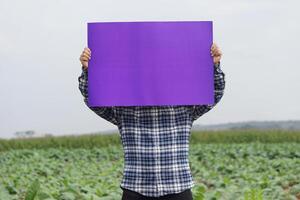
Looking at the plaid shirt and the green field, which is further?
the green field

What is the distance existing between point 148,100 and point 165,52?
12.4 inches

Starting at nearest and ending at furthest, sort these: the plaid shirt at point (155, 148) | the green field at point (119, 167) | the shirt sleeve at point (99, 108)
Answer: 1. the plaid shirt at point (155, 148)
2. the shirt sleeve at point (99, 108)
3. the green field at point (119, 167)

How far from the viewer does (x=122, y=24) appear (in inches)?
161

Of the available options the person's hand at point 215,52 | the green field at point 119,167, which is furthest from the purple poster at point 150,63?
the green field at point 119,167

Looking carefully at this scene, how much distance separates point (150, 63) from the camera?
404 cm

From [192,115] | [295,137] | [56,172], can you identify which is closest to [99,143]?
[295,137]

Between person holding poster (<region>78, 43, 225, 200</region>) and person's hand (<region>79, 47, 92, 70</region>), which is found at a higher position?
person's hand (<region>79, 47, 92, 70</region>)

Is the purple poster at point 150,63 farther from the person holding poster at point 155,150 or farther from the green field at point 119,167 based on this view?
the green field at point 119,167

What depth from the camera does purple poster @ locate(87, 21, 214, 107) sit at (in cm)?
403

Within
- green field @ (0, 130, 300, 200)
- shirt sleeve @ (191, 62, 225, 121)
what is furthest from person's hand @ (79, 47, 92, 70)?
green field @ (0, 130, 300, 200)

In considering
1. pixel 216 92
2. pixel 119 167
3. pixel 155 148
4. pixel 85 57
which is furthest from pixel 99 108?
pixel 119 167

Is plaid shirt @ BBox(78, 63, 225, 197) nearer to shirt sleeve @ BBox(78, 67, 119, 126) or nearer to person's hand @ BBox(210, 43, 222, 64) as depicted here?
shirt sleeve @ BBox(78, 67, 119, 126)

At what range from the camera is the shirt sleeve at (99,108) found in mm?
4133

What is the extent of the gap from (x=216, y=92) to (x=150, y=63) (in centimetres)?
46
